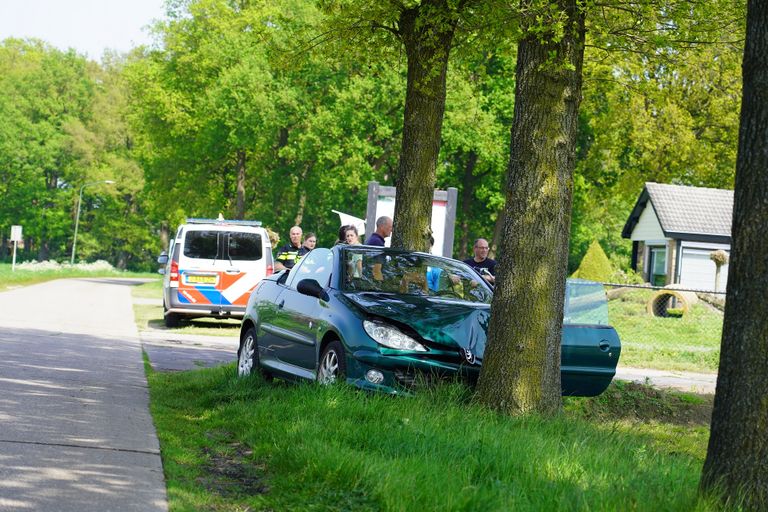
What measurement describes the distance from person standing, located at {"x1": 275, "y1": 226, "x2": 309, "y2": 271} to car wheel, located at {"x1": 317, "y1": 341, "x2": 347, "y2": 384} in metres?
8.88

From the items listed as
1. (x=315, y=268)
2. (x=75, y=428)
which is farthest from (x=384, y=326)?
(x=75, y=428)

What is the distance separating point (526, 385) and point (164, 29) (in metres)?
51.3

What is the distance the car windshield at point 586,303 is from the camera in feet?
42.0

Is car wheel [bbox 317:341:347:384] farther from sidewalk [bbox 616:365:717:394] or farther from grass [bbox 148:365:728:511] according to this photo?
sidewalk [bbox 616:365:717:394]

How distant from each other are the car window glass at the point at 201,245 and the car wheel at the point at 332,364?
13437 mm

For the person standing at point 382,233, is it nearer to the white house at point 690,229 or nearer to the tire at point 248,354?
the tire at point 248,354

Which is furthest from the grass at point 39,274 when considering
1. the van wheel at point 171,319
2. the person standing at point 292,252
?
the person standing at point 292,252

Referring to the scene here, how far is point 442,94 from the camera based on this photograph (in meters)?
14.5

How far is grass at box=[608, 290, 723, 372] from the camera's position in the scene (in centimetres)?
2133

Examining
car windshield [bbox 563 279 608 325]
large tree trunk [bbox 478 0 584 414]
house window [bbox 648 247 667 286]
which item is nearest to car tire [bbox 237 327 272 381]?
car windshield [bbox 563 279 608 325]

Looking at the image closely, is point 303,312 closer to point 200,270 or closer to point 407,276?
point 407,276

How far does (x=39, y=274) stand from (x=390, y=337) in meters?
52.8

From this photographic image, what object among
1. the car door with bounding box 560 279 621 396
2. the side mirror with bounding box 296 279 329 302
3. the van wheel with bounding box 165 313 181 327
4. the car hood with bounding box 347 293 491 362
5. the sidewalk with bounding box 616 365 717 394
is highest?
the side mirror with bounding box 296 279 329 302

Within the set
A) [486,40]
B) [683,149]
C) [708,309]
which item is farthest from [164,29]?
[486,40]
